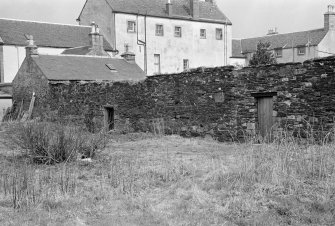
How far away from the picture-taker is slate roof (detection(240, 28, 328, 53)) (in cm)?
4584

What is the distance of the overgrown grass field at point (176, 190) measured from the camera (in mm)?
5906

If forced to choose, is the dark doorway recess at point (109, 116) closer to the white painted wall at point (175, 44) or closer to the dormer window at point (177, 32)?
the white painted wall at point (175, 44)

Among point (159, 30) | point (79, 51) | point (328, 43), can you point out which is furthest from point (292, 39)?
point (79, 51)

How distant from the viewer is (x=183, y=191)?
7023mm

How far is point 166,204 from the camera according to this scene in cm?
647

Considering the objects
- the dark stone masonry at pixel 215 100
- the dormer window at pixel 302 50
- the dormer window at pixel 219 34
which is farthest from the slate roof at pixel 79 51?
the dormer window at pixel 302 50

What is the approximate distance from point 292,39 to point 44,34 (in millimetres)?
27965

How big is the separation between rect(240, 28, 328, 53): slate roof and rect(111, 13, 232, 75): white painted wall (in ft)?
16.4

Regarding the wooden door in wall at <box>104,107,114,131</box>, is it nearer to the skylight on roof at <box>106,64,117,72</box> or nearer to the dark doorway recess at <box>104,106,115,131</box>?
the dark doorway recess at <box>104,106,115,131</box>

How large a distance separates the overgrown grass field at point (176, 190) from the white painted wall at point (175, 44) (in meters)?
31.4

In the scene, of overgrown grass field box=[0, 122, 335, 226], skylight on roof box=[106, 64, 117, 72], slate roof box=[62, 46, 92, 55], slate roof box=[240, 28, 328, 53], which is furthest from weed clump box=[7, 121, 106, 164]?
slate roof box=[240, 28, 328, 53]

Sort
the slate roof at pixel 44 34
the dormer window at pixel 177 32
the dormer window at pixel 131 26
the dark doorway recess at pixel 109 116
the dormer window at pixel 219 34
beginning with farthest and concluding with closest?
the dormer window at pixel 219 34 → the dormer window at pixel 177 32 → the dormer window at pixel 131 26 → the slate roof at pixel 44 34 → the dark doorway recess at pixel 109 116

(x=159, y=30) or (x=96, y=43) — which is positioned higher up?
(x=159, y=30)

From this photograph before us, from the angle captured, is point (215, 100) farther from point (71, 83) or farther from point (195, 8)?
point (195, 8)
